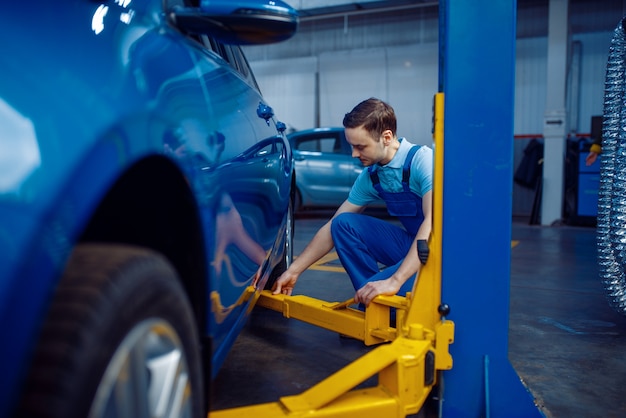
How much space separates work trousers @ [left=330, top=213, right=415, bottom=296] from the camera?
2598mm

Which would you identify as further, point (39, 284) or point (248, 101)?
point (248, 101)

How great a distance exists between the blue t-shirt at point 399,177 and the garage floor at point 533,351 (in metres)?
0.69

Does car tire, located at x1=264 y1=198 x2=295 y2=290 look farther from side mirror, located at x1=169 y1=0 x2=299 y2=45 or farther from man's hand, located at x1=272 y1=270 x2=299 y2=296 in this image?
side mirror, located at x1=169 y1=0 x2=299 y2=45

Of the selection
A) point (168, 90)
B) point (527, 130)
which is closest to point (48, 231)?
point (168, 90)

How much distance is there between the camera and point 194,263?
1176 millimetres

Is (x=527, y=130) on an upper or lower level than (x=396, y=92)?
lower

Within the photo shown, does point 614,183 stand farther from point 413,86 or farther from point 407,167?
point 413,86

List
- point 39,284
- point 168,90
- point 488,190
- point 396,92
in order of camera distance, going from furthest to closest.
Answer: point 396,92 < point 488,190 < point 168,90 < point 39,284

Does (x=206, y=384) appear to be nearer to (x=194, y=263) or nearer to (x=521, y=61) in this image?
Result: (x=194, y=263)

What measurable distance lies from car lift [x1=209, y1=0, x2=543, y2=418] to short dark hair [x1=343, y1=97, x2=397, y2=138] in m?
0.71

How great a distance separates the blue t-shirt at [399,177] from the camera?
2383 millimetres

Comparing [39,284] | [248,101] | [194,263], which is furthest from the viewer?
[248,101]

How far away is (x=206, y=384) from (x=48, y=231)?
64 centimetres


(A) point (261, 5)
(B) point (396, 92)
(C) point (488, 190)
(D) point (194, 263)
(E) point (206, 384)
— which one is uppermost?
(B) point (396, 92)
